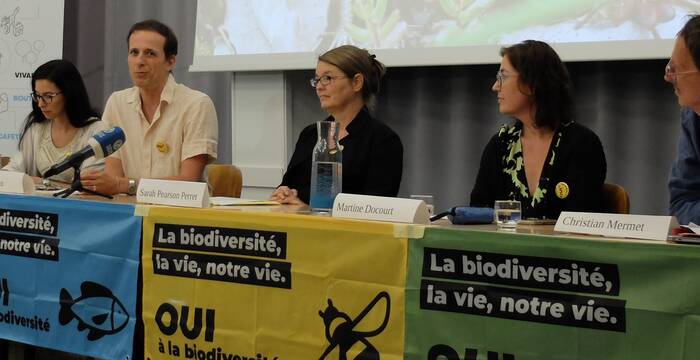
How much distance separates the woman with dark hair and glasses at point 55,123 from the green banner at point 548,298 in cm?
182

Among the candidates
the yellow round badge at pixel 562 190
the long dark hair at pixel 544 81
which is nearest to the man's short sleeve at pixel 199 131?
the long dark hair at pixel 544 81

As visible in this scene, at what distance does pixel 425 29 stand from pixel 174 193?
194cm

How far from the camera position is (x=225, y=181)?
3.02 metres

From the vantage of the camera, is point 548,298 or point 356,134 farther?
point 356,134

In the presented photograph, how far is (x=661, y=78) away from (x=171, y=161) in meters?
1.89

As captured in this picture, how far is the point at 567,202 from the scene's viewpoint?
219 centimetres

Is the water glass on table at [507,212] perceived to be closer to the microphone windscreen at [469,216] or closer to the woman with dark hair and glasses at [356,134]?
the microphone windscreen at [469,216]

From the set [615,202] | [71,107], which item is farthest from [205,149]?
[615,202]

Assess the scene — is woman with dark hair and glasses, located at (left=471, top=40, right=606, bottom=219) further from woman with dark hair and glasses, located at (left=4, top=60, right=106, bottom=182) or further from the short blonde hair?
woman with dark hair and glasses, located at (left=4, top=60, right=106, bottom=182)

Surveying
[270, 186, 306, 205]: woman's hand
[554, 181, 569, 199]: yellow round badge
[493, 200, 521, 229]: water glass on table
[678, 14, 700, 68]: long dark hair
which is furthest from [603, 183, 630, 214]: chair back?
[270, 186, 306, 205]: woman's hand

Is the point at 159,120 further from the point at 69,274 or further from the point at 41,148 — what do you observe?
the point at 69,274

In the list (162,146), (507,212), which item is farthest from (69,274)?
(507,212)

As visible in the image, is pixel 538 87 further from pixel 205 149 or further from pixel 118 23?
pixel 118 23

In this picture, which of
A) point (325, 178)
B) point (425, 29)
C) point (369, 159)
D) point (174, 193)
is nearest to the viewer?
point (174, 193)
